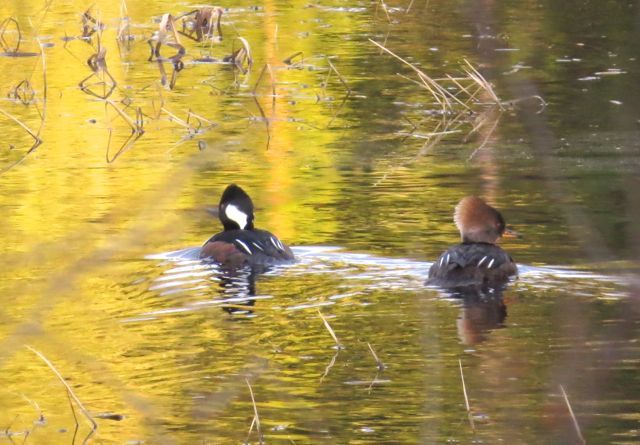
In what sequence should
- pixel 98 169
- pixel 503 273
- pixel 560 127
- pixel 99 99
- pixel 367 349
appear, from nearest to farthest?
1. pixel 367 349
2. pixel 503 273
3. pixel 98 169
4. pixel 560 127
5. pixel 99 99

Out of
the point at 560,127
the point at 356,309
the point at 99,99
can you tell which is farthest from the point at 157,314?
the point at 99,99

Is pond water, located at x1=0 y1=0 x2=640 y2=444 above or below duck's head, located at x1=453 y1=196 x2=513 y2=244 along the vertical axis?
below

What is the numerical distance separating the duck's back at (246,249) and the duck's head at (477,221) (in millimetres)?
1137

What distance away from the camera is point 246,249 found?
1086 centimetres

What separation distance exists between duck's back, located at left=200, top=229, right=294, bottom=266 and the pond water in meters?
0.16

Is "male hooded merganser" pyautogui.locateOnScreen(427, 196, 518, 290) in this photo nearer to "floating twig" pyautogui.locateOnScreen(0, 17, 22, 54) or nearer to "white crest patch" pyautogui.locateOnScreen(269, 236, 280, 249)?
"white crest patch" pyautogui.locateOnScreen(269, 236, 280, 249)

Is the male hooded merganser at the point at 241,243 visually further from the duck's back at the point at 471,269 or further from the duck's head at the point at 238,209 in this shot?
the duck's back at the point at 471,269

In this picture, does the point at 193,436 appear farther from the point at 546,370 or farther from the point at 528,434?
the point at 546,370

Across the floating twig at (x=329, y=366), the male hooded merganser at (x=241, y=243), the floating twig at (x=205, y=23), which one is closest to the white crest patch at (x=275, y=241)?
the male hooded merganser at (x=241, y=243)

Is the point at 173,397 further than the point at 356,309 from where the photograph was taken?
No

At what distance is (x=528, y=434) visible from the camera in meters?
6.55

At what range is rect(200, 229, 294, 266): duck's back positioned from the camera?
10.6 meters

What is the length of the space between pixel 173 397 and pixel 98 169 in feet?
22.4

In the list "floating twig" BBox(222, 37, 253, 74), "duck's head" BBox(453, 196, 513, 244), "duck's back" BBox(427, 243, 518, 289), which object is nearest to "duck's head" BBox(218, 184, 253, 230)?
"duck's head" BBox(453, 196, 513, 244)
